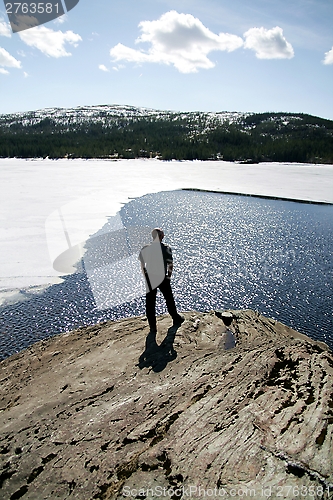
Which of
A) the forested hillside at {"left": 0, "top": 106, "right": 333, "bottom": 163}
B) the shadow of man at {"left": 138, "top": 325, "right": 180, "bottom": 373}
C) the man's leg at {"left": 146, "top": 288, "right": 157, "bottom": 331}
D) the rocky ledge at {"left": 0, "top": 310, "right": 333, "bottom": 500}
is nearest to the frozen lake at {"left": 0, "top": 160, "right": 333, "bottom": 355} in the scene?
the man's leg at {"left": 146, "top": 288, "right": 157, "bottom": 331}

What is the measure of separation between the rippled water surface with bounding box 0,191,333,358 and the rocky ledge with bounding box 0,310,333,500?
66.9 inches

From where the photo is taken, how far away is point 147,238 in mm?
13070

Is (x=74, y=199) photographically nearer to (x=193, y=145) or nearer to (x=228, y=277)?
(x=228, y=277)

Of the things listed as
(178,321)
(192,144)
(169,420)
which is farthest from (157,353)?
(192,144)

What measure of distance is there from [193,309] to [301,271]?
4288 millimetres

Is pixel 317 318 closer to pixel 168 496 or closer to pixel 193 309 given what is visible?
pixel 193 309

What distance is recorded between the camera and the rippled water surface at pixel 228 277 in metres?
7.15

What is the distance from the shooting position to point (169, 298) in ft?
18.5

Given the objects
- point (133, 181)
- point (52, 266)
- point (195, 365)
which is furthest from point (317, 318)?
point (133, 181)

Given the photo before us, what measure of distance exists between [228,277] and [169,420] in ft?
21.3

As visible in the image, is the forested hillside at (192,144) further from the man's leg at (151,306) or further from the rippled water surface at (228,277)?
the man's leg at (151,306)

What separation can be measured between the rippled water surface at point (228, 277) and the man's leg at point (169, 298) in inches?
66.4

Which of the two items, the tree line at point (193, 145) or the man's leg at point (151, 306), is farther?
the tree line at point (193, 145)

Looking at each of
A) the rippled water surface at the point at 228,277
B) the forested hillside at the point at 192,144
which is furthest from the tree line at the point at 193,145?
the rippled water surface at the point at 228,277
